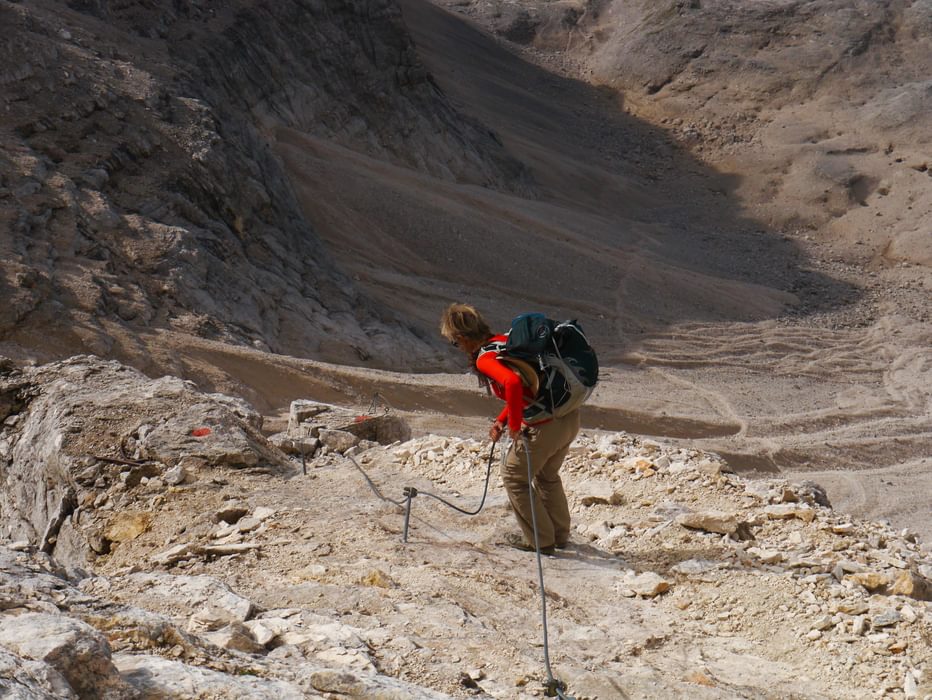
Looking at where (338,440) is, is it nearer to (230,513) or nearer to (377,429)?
(377,429)

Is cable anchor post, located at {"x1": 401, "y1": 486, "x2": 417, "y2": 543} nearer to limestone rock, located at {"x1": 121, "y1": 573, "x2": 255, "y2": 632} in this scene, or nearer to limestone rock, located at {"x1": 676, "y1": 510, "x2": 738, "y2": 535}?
limestone rock, located at {"x1": 121, "y1": 573, "x2": 255, "y2": 632}

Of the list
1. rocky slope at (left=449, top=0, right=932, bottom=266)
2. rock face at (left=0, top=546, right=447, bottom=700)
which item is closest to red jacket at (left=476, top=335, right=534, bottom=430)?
rock face at (left=0, top=546, right=447, bottom=700)

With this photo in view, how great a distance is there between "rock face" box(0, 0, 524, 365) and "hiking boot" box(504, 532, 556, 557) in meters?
6.79

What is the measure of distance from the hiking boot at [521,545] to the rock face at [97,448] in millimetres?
1537

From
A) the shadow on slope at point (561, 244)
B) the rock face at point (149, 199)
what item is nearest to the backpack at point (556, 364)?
the rock face at point (149, 199)

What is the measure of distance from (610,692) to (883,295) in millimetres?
20631

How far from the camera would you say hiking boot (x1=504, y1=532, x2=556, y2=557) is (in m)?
4.74

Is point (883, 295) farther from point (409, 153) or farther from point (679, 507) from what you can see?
point (679, 507)

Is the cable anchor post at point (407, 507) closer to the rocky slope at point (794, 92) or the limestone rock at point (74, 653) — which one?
the limestone rock at point (74, 653)

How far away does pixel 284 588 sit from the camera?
160 inches

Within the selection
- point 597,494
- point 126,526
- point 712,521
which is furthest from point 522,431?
point 126,526

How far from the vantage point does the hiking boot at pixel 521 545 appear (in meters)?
4.74

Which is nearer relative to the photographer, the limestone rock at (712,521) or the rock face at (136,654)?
the rock face at (136,654)

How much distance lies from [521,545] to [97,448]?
7.69 feet
